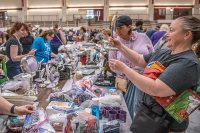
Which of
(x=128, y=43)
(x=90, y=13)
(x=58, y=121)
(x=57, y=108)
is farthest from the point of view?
(x=90, y=13)

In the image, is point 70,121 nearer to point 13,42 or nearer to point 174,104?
point 174,104

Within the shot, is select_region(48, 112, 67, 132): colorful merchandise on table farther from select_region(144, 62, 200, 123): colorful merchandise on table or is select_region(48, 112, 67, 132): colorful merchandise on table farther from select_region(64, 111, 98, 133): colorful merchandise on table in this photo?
select_region(144, 62, 200, 123): colorful merchandise on table

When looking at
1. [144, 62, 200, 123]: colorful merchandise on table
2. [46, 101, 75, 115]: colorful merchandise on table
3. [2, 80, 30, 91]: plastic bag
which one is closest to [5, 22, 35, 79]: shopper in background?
[2, 80, 30, 91]: plastic bag

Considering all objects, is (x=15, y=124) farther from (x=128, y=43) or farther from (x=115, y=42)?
(x=128, y=43)

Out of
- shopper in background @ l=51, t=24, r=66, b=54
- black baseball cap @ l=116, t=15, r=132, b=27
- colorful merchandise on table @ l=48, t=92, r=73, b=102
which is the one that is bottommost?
colorful merchandise on table @ l=48, t=92, r=73, b=102

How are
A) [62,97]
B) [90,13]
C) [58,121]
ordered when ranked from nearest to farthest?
[58,121]
[62,97]
[90,13]

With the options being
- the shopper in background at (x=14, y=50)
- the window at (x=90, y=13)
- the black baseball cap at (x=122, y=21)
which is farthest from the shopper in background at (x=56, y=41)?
the window at (x=90, y=13)

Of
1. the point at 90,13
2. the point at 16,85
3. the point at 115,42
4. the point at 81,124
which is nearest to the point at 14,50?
the point at 16,85

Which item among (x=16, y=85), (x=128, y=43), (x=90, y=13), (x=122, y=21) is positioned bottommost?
(x=16, y=85)

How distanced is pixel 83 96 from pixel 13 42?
2026 millimetres

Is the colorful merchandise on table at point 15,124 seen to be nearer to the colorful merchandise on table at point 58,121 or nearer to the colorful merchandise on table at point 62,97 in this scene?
the colorful merchandise on table at point 58,121

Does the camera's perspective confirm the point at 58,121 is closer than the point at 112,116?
Yes

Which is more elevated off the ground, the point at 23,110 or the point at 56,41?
the point at 56,41

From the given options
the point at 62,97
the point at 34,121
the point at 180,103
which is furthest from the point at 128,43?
the point at 34,121
